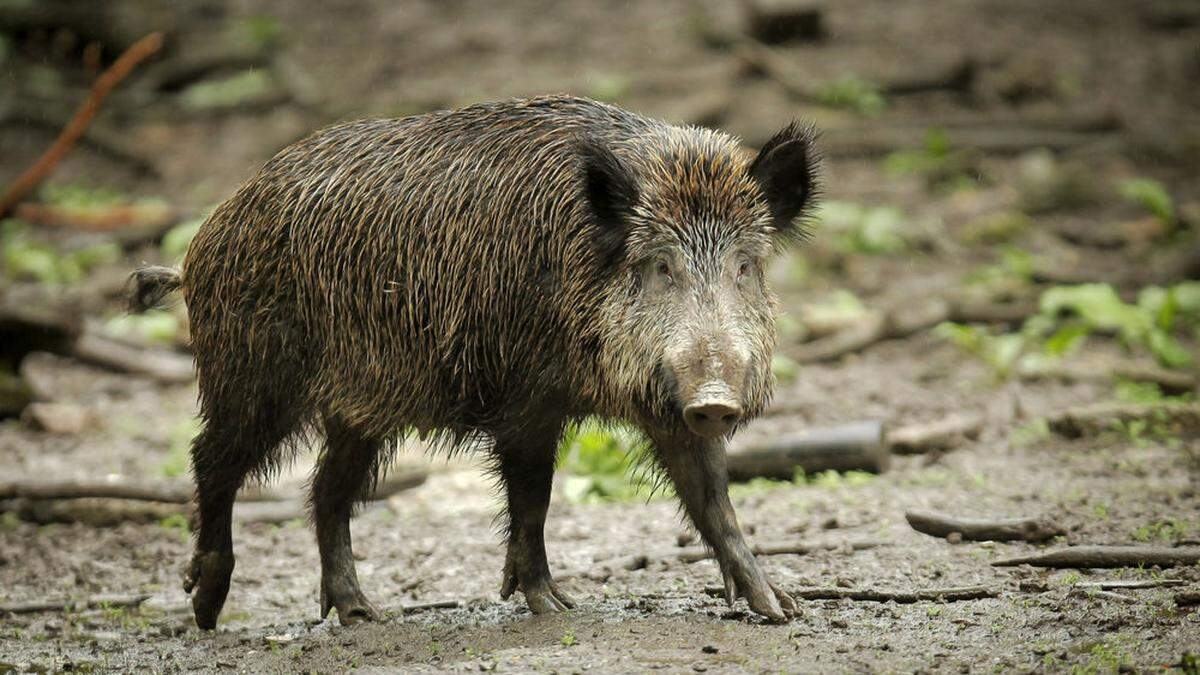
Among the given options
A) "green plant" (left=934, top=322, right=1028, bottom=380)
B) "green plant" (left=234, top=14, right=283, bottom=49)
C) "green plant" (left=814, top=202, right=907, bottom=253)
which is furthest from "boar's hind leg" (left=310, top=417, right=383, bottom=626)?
"green plant" (left=234, top=14, right=283, bottom=49)

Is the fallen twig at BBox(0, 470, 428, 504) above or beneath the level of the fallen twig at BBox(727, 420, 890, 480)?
beneath

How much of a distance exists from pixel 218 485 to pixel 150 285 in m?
1.11

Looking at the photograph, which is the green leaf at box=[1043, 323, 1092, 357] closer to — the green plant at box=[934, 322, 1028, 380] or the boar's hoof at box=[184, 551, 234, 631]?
the green plant at box=[934, 322, 1028, 380]

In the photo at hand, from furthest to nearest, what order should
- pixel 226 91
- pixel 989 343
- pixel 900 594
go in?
1. pixel 226 91
2. pixel 989 343
3. pixel 900 594

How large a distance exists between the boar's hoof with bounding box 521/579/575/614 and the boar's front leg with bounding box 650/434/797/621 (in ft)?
2.35

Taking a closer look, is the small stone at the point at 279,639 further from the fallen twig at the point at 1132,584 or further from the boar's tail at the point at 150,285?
the fallen twig at the point at 1132,584

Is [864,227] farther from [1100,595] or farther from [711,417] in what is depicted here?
[711,417]

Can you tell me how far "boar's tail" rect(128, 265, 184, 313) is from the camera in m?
6.89

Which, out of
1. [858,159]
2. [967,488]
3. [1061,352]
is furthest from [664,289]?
[858,159]

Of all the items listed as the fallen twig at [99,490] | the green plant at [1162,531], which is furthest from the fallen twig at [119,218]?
the green plant at [1162,531]

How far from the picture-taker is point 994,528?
6355mm

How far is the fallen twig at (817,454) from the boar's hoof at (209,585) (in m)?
3.05

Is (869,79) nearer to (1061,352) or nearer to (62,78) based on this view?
(1061,352)

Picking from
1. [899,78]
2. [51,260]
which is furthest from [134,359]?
[899,78]
